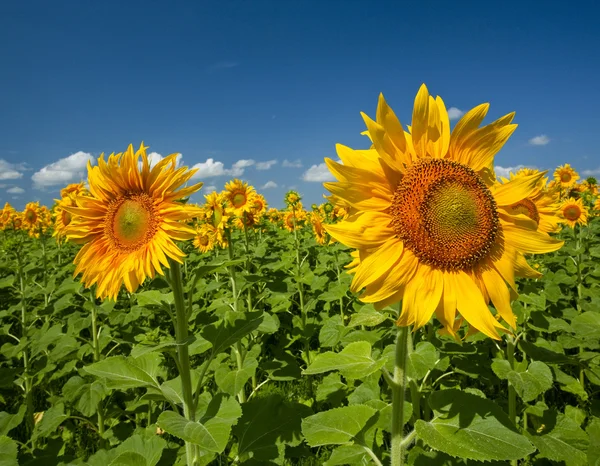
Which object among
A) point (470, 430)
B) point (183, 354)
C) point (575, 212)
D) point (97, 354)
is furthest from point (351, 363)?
point (575, 212)

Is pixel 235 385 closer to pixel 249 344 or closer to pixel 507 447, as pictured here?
pixel 249 344

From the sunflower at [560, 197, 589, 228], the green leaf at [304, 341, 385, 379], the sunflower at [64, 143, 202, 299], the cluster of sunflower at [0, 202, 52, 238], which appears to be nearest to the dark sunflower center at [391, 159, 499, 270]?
the green leaf at [304, 341, 385, 379]

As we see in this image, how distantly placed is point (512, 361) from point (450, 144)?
1981 millimetres

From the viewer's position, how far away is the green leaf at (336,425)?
69.4 inches

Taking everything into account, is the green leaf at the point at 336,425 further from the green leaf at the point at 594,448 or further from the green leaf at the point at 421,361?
the green leaf at the point at 594,448

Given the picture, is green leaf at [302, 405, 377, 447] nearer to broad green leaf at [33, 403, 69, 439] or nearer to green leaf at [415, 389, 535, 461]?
green leaf at [415, 389, 535, 461]

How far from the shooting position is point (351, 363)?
1.63 m

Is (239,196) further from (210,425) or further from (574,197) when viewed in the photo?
(574,197)

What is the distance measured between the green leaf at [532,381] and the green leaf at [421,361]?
75 cm

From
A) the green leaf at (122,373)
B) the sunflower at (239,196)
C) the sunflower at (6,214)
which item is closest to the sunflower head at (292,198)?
the sunflower at (239,196)

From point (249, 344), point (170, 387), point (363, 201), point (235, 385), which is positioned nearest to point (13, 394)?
point (249, 344)

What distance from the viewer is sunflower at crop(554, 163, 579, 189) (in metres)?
9.81

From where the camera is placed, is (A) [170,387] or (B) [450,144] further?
(A) [170,387]

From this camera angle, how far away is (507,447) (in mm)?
1425
